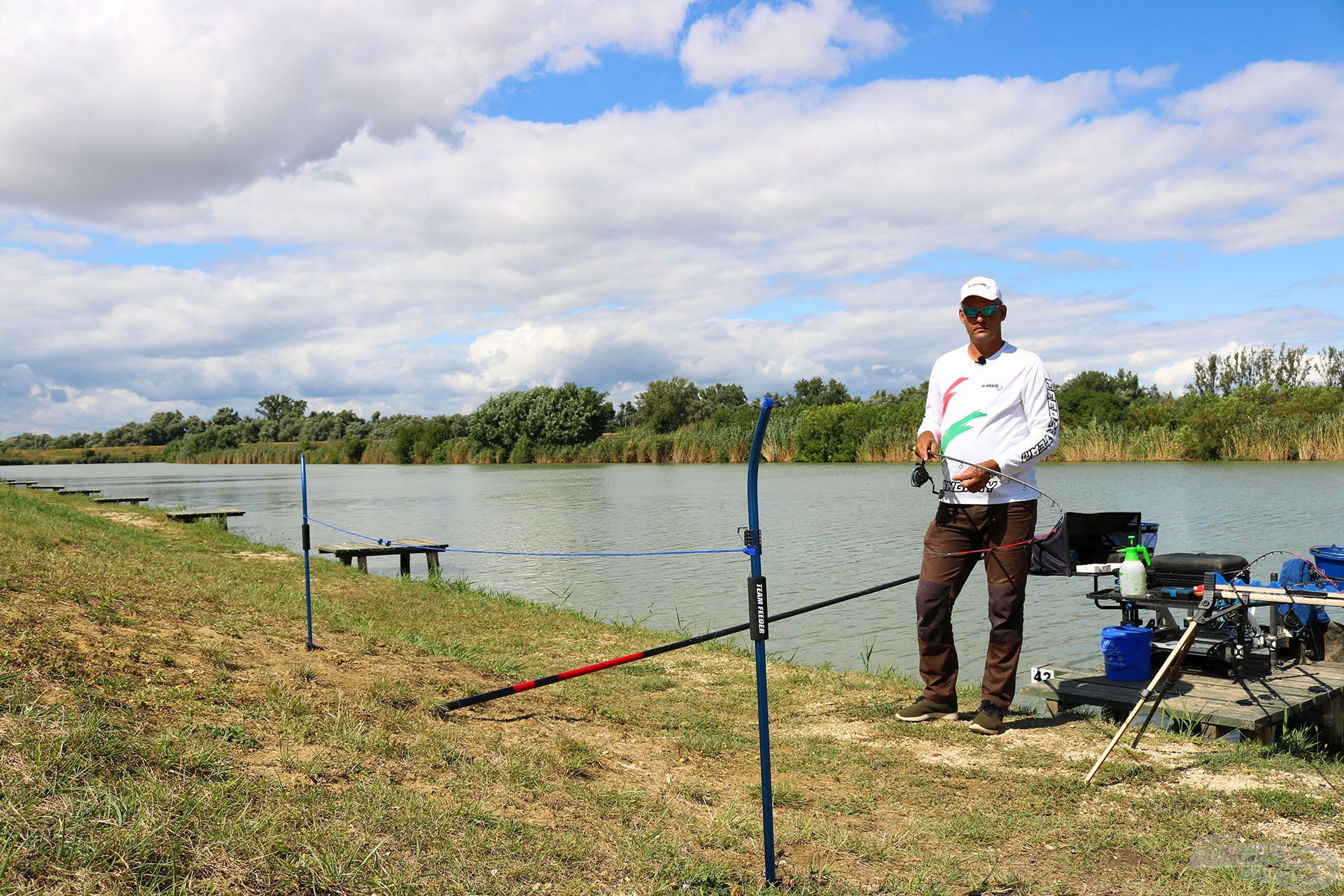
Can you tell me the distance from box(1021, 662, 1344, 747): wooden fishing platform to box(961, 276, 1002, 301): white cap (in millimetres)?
2593

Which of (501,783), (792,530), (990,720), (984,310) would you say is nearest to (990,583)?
(990,720)

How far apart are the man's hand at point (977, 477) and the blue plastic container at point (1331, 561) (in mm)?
2610

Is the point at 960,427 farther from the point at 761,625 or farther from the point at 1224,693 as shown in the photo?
the point at 761,625

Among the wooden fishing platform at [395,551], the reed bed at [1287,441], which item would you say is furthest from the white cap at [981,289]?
the reed bed at [1287,441]

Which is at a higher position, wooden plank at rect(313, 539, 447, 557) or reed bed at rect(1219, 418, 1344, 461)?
reed bed at rect(1219, 418, 1344, 461)

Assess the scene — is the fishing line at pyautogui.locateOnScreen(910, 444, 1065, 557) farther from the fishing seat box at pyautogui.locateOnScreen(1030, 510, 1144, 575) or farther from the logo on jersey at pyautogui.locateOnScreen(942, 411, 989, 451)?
the fishing seat box at pyautogui.locateOnScreen(1030, 510, 1144, 575)

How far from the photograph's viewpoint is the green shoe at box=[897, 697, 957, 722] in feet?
18.6

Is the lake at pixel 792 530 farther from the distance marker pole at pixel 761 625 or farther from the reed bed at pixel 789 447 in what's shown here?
the distance marker pole at pixel 761 625

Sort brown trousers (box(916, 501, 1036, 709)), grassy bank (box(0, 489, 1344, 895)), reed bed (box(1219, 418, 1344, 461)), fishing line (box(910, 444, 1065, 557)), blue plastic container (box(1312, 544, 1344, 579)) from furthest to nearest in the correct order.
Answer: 1. reed bed (box(1219, 418, 1344, 461))
2. blue plastic container (box(1312, 544, 1344, 579))
3. brown trousers (box(916, 501, 1036, 709))
4. fishing line (box(910, 444, 1065, 557))
5. grassy bank (box(0, 489, 1344, 895))

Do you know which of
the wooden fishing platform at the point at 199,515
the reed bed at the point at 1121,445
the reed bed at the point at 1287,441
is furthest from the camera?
the reed bed at the point at 1121,445

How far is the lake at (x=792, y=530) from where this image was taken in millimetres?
10531

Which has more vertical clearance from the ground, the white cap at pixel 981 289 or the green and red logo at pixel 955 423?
the white cap at pixel 981 289

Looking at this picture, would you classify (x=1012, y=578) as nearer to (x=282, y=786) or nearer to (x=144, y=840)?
(x=282, y=786)

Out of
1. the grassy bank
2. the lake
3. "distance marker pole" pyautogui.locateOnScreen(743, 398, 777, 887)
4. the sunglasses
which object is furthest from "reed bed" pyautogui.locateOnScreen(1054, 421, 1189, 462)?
"distance marker pole" pyautogui.locateOnScreen(743, 398, 777, 887)
